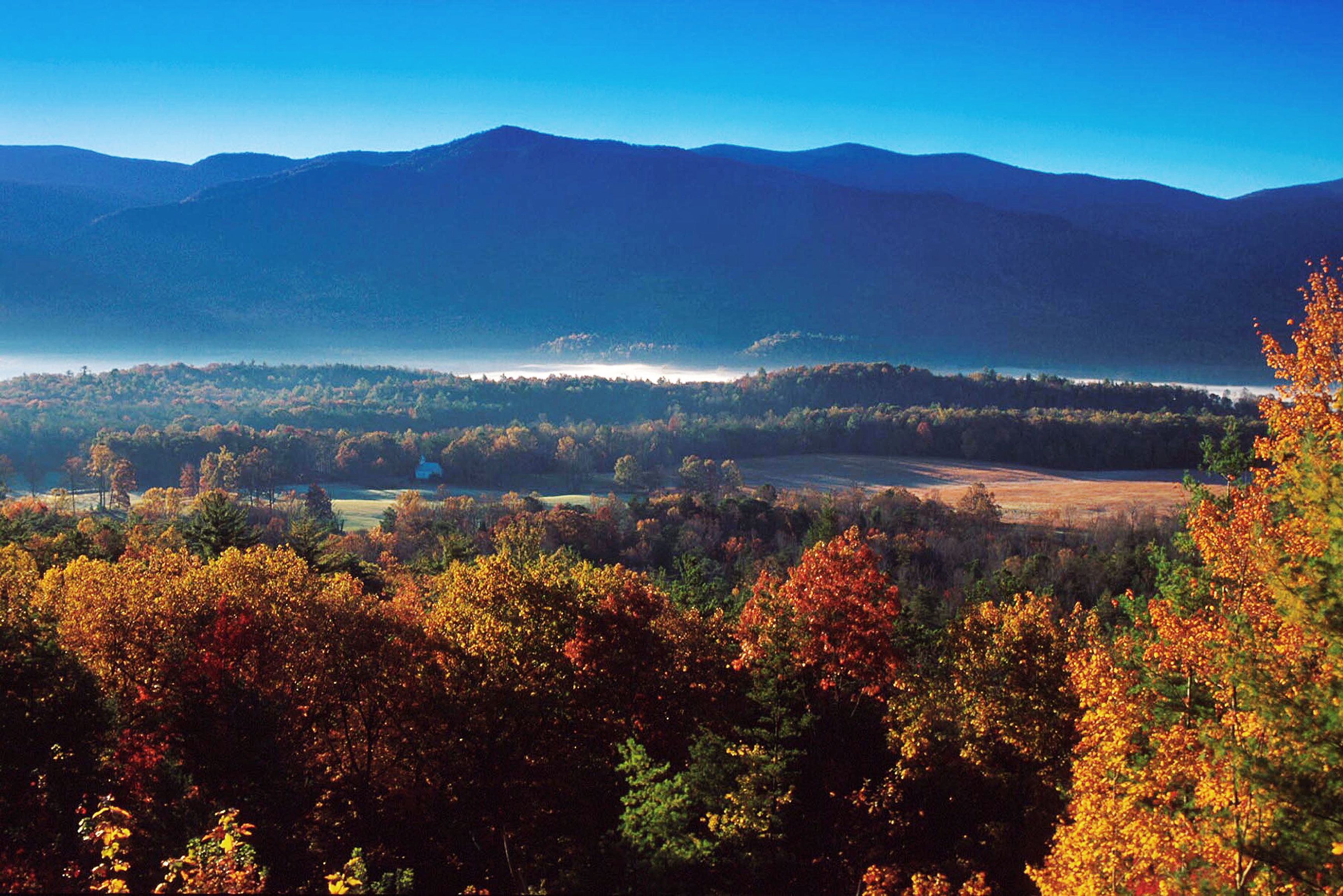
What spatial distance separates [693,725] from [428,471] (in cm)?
11504

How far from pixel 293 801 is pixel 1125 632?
2644cm

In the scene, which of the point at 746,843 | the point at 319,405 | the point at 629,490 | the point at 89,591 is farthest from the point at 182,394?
the point at 746,843

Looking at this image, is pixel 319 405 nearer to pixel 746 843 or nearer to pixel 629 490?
pixel 629 490

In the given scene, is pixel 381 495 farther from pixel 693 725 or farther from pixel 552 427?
pixel 693 725

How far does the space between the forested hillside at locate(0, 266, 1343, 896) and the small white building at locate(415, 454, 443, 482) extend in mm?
97203

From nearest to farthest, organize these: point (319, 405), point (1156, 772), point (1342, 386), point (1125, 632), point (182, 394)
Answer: point (1156, 772) → point (1342, 386) → point (1125, 632) → point (319, 405) → point (182, 394)

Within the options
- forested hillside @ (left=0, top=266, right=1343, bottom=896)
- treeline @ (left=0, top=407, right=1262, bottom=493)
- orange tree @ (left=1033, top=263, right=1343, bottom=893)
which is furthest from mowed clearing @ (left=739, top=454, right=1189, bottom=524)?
orange tree @ (left=1033, top=263, right=1343, bottom=893)

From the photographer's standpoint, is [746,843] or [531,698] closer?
[746,843]

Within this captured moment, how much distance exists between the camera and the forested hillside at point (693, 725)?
16375 millimetres

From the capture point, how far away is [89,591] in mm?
24938

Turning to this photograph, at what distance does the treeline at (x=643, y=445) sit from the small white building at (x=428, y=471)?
109cm

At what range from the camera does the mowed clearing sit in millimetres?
111812

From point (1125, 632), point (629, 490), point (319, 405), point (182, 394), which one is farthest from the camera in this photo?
point (182, 394)

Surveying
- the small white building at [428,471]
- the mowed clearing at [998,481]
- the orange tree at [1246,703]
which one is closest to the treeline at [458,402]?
the small white building at [428,471]
